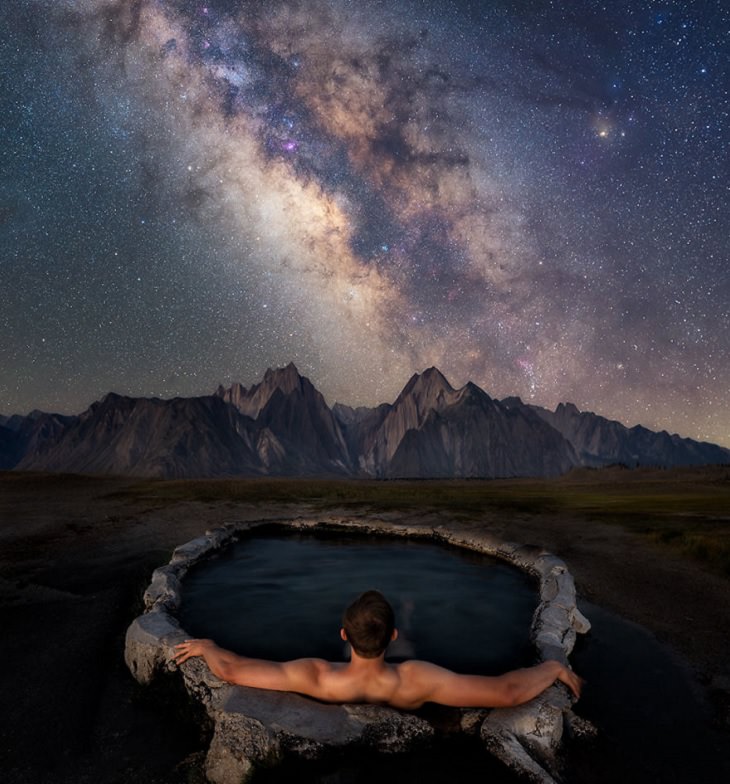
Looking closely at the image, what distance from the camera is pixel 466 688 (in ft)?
20.3

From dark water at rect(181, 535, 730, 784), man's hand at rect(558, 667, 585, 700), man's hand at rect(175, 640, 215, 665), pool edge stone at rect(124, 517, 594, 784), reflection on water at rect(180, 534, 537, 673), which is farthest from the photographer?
reflection on water at rect(180, 534, 537, 673)

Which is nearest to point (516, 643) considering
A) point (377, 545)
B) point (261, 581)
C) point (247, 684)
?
point (247, 684)

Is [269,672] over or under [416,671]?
under

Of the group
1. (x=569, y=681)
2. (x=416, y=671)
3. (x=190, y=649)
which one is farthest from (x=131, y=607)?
(x=569, y=681)

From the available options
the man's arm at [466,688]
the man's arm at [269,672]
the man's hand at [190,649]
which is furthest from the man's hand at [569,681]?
the man's hand at [190,649]

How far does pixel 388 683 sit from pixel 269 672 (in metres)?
1.58

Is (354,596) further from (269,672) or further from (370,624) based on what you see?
(370,624)

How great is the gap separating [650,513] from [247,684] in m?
31.2

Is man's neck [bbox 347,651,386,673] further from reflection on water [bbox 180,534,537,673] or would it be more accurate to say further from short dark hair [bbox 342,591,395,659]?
reflection on water [bbox 180,534,537,673]

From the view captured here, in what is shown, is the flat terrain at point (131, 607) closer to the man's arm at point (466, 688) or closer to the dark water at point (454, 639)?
the dark water at point (454, 639)

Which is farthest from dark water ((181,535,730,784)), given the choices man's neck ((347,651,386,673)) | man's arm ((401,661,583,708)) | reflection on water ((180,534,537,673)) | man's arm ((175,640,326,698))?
man's arm ((175,640,326,698))

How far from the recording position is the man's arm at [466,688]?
20.1 ft

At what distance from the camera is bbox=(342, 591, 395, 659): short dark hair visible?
18.7 feet

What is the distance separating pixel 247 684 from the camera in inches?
247
